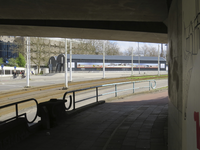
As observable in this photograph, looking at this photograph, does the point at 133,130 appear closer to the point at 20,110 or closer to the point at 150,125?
the point at 150,125

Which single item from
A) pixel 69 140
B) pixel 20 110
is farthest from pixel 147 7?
pixel 20 110

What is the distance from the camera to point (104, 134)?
7012mm

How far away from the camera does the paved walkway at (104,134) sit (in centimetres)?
587

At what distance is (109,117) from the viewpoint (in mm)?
9539

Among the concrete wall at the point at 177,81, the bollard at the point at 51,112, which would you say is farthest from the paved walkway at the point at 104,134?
the concrete wall at the point at 177,81

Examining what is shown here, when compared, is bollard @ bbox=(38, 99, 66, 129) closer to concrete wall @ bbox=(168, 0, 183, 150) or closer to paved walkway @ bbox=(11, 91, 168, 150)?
paved walkway @ bbox=(11, 91, 168, 150)

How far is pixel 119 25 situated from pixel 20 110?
23.7 ft

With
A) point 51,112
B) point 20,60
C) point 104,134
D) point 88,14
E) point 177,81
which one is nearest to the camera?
point 177,81

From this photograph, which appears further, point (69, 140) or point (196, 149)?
point (69, 140)

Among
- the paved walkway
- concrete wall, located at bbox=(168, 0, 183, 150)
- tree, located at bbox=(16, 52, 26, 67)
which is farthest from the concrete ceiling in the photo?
tree, located at bbox=(16, 52, 26, 67)

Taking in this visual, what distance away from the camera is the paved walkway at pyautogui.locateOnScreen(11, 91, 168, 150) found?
19.3 feet

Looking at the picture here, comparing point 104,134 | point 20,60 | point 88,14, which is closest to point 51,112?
point 104,134

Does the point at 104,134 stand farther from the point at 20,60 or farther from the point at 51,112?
the point at 20,60

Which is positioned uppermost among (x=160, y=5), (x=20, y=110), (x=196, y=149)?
(x=160, y=5)
